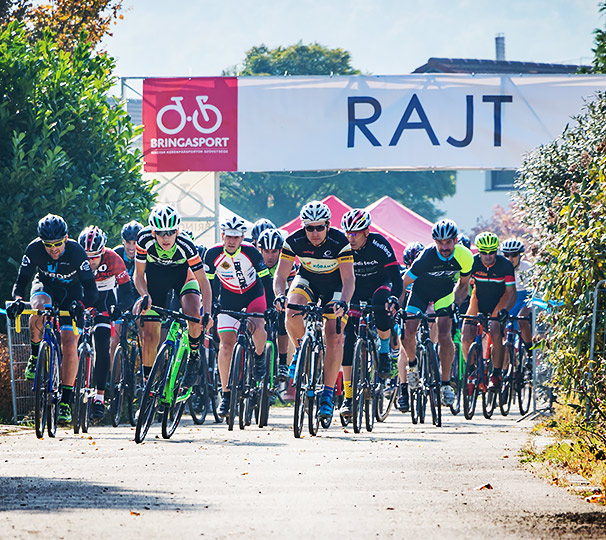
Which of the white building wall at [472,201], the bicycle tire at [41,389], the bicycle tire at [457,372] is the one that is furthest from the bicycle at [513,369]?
the white building wall at [472,201]

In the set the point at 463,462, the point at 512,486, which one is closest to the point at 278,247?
the point at 463,462

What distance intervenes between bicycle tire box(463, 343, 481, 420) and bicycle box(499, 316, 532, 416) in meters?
0.83

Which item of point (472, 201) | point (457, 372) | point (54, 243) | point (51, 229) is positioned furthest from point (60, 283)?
point (472, 201)

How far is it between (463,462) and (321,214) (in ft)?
11.3

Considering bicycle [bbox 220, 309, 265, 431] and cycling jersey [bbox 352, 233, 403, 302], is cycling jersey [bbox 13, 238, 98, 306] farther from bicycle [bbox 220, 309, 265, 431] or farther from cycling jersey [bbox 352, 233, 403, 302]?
cycling jersey [bbox 352, 233, 403, 302]

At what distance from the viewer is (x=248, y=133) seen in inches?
966

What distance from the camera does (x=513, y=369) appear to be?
16.7 metres

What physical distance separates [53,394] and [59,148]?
6.38 meters

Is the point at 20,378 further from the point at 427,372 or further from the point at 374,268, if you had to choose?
the point at 427,372

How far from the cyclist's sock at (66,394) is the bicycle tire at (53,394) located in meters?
0.19

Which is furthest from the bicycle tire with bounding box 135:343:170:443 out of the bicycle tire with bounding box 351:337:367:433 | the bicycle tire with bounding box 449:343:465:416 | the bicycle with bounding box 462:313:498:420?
the bicycle with bounding box 462:313:498:420

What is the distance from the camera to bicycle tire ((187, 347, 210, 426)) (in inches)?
587

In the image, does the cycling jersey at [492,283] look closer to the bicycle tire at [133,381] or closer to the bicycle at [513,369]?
the bicycle at [513,369]

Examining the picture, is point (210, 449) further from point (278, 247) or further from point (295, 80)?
point (295, 80)
